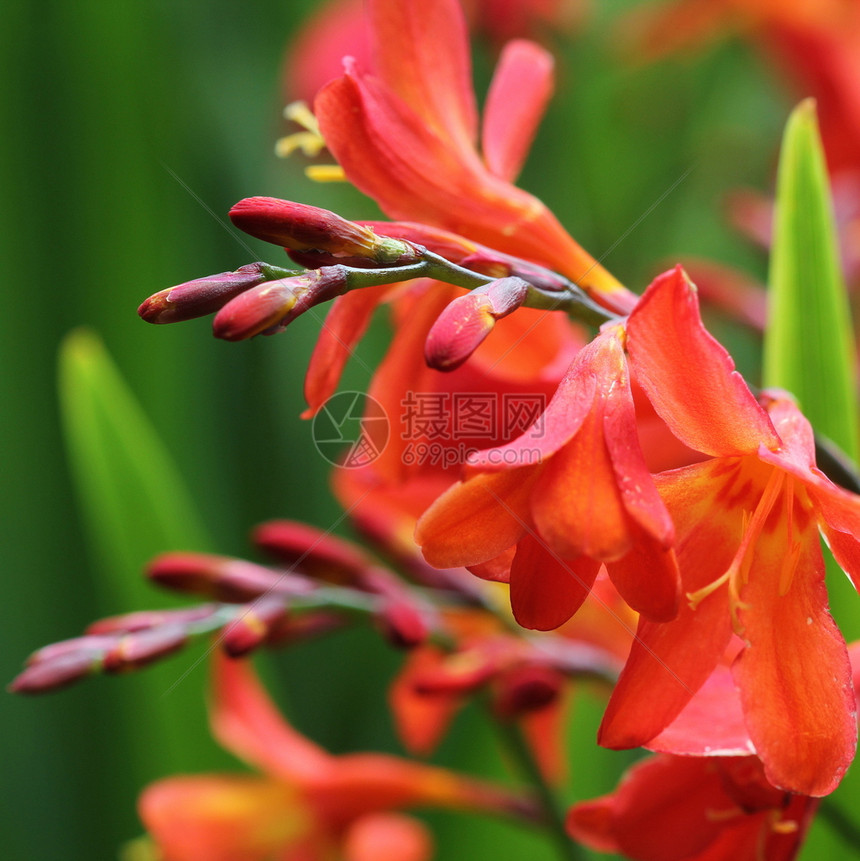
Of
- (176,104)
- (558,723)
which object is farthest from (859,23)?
(558,723)

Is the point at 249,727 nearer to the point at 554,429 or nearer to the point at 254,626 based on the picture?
the point at 254,626

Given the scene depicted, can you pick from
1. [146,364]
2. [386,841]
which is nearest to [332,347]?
[386,841]

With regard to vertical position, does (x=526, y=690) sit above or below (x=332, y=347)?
below

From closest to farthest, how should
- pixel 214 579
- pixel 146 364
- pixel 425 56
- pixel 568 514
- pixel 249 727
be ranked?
1. pixel 568 514
2. pixel 425 56
3. pixel 214 579
4. pixel 249 727
5. pixel 146 364

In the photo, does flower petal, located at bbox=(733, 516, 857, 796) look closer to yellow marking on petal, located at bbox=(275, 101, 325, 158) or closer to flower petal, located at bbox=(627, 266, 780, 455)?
flower petal, located at bbox=(627, 266, 780, 455)

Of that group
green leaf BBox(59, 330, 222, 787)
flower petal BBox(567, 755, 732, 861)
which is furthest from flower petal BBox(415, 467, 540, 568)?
green leaf BBox(59, 330, 222, 787)

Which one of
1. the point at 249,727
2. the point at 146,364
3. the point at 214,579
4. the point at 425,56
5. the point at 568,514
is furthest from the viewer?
the point at 146,364

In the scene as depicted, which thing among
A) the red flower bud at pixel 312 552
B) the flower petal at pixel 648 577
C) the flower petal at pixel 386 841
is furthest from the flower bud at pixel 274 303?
the flower petal at pixel 386 841

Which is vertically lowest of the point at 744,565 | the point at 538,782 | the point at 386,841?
the point at 386,841
